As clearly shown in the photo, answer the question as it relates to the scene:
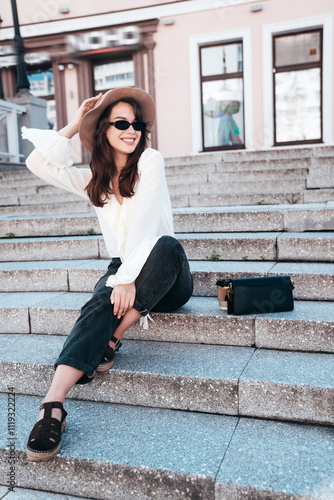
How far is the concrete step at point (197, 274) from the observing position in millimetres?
2705

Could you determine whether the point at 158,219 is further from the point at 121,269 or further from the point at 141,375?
the point at 141,375

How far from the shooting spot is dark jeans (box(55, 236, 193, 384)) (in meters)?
1.95

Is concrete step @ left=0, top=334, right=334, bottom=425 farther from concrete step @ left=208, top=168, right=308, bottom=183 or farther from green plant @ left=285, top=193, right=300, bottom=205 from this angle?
concrete step @ left=208, top=168, right=308, bottom=183

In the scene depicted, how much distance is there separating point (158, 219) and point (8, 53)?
9116 millimetres

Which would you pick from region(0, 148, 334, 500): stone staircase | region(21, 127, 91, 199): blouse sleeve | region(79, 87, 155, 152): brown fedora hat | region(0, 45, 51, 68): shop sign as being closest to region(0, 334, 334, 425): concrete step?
region(0, 148, 334, 500): stone staircase

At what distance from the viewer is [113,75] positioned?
9570mm

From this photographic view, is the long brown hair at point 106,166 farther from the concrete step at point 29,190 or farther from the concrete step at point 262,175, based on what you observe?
the concrete step at point 29,190

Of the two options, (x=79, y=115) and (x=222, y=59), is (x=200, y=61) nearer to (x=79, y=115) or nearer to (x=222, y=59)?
(x=222, y=59)

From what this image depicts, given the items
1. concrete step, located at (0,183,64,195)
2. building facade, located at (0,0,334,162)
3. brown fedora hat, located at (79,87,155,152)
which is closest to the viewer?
brown fedora hat, located at (79,87,155,152)

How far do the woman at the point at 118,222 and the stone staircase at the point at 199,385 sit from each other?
19 centimetres

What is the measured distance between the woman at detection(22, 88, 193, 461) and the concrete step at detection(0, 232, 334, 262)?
0.90 m

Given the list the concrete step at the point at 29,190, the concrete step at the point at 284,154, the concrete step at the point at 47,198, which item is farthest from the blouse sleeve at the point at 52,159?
the concrete step at the point at 284,154

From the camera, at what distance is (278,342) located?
7.59ft

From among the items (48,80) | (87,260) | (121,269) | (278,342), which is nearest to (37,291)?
(87,260)
